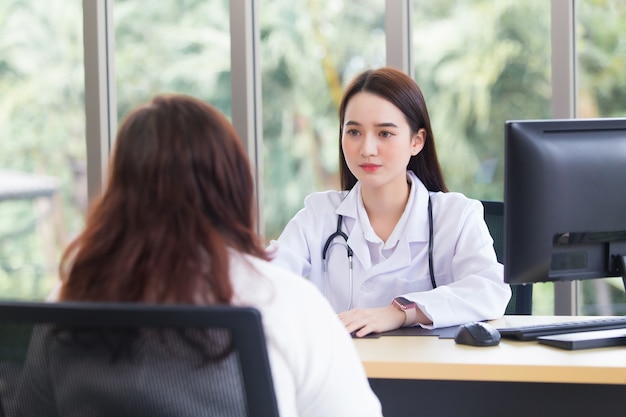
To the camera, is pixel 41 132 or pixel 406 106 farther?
pixel 41 132

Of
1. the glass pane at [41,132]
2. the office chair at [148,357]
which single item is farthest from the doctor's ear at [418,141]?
the glass pane at [41,132]

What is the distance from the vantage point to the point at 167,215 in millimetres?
1121

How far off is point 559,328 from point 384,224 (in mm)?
600

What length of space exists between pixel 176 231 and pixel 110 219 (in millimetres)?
96

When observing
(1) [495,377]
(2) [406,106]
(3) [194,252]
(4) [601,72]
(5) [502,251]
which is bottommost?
(1) [495,377]

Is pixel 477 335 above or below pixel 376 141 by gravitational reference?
below

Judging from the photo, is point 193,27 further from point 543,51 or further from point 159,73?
point 543,51

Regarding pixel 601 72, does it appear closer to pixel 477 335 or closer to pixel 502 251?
pixel 502 251

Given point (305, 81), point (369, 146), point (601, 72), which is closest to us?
point (369, 146)

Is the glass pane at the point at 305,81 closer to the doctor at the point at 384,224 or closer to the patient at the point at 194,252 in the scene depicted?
the doctor at the point at 384,224

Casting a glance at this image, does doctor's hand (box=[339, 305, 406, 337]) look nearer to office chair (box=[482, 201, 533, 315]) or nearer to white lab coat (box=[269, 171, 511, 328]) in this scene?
white lab coat (box=[269, 171, 511, 328])

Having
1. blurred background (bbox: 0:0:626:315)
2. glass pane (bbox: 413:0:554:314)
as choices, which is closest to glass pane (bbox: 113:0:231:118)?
blurred background (bbox: 0:0:626:315)

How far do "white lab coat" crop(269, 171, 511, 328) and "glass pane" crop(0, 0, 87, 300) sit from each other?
1.94 metres

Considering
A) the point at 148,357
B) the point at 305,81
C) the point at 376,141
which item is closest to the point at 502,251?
the point at 376,141
